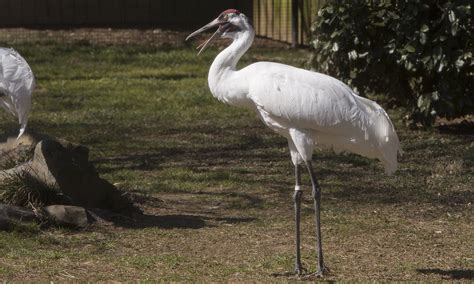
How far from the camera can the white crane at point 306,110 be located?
6.48 meters

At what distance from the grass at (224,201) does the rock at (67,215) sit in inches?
2.9

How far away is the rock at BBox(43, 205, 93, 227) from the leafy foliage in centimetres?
443

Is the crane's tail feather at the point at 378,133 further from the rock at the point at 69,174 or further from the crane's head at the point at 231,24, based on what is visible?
the rock at the point at 69,174

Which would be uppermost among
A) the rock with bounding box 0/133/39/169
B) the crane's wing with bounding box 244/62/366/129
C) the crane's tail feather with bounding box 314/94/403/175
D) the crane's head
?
the crane's head

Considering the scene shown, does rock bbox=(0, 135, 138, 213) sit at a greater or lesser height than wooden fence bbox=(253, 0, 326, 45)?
greater

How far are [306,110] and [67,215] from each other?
207 cm

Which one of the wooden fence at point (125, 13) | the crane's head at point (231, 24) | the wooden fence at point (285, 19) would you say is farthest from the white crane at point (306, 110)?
the wooden fence at point (125, 13)

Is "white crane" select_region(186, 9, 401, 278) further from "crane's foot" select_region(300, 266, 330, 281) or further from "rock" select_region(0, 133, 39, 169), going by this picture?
"rock" select_region(0, 133, 39, 169)

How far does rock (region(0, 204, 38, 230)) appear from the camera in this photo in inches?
287

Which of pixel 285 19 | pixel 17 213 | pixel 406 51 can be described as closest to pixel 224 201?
pixel 17 213

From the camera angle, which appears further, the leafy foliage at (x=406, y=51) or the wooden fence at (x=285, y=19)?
the wooden fence at (x=285, y=19)

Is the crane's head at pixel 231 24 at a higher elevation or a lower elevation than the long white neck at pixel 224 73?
higher

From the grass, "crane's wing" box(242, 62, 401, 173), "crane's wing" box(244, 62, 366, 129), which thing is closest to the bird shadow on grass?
the grass

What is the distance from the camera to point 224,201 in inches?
341
